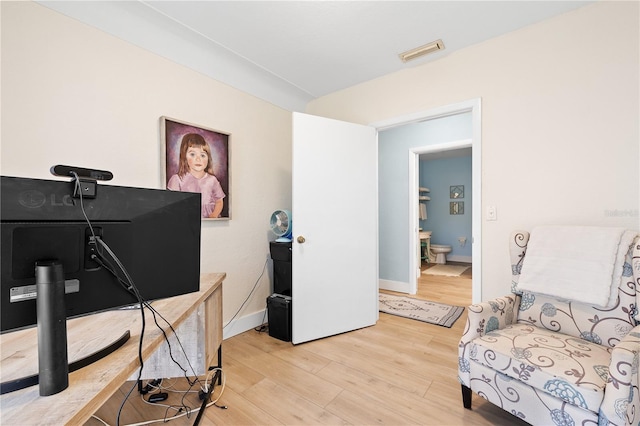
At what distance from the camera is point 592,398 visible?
3.60 feet

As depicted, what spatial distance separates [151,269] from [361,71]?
99.5 inches

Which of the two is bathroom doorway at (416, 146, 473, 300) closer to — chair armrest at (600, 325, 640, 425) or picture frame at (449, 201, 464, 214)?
picture frame at (449, 201, 464, 214)

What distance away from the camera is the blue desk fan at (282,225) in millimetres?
2650

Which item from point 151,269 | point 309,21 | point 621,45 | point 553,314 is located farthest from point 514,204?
Answer: point 151,269

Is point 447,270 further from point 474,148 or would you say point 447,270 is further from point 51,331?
point 51,331

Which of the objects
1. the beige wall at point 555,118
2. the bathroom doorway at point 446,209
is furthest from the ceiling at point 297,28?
the bathroom doorway at point 446,209

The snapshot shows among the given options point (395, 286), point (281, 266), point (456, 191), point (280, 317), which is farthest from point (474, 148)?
point (456, 191)

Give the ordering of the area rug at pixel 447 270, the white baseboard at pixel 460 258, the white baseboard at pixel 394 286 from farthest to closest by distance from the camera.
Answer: the white baseboard at pixel 460 258 → the area rug at pixel 447 270 → the white baseboard at pixel 394 286

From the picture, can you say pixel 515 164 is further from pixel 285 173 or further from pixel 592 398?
pixel 285 173

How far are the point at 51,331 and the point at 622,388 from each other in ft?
5.88

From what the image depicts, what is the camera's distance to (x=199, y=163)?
2270mm

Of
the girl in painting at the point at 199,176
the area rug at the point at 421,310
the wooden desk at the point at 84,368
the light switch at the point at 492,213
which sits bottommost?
the area rug at the point at 421,310

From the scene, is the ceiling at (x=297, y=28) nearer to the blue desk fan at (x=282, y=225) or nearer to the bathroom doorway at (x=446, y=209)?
the blue desk fan at (x=282, y=225)

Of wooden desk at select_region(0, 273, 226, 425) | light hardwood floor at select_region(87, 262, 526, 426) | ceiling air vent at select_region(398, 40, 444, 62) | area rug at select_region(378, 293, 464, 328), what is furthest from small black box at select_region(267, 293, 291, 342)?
ceiling air vent at select_region(398, 40, 444, 62)
